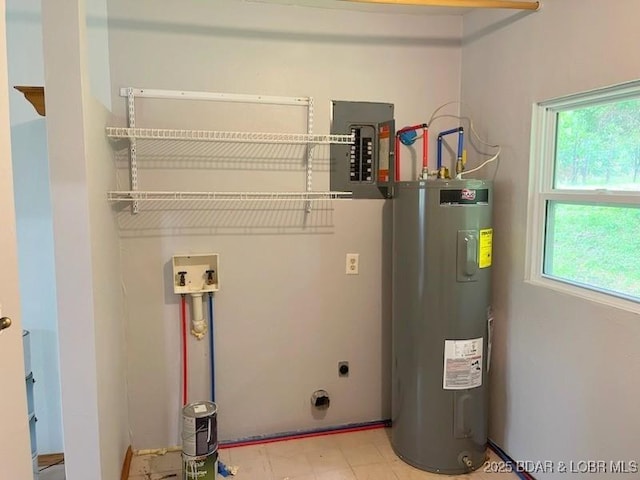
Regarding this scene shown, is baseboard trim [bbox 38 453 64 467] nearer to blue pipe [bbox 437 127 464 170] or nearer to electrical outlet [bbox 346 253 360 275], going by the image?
electrical outlet [bbox 346 253 360 275]

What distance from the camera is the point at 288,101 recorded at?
2539mm

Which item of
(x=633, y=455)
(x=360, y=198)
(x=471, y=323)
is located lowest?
(x=633, y=455)

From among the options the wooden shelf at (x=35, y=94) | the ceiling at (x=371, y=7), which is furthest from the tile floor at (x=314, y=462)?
the ceiling at (x=371, y=7)

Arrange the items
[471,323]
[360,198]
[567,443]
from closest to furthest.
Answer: [567,443]
[471,323]
[360,198]

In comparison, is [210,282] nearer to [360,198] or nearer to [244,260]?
[244,260]

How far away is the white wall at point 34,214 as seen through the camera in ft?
7.61

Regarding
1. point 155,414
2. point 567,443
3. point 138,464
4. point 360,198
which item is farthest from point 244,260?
point 567,443

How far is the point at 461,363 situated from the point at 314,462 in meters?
0.92

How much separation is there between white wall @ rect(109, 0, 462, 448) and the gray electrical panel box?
0.21 feet

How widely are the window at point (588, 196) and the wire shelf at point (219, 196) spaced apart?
1007mm

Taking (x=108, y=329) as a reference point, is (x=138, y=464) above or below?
below

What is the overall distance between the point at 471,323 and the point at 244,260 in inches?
47.8

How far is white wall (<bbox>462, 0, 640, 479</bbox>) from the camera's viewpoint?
1.79 metres

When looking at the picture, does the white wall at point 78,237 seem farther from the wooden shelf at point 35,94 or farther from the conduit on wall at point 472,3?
the conduit on wall at point 472,3
